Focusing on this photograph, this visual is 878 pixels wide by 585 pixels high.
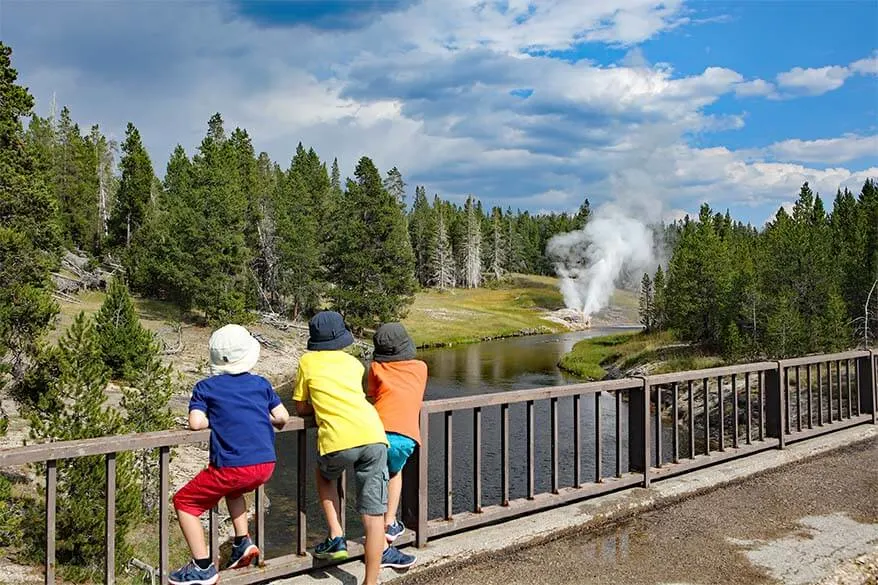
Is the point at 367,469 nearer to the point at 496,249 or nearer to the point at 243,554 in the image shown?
the point at 243,554

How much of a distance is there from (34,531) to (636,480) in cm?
907

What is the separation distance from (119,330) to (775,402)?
23475mm

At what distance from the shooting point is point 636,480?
675 centimetres

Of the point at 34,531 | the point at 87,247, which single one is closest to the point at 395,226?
the point at 87,247

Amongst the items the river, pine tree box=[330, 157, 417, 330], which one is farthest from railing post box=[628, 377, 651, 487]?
pine tree box=[330, 157, 417, 330]

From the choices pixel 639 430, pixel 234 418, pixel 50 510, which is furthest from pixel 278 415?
pixel 639 430

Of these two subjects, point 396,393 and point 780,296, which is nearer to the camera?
point 396,393

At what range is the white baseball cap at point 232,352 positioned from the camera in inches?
158

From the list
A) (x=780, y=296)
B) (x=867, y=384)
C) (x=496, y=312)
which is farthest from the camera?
(x=496, y=312)

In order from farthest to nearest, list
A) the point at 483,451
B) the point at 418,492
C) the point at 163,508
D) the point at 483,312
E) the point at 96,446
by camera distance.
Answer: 1. the point at 483,312
2. the point at 483,451
3. the point at 418,492
4. the point at 163,508
5. the point at 96,446

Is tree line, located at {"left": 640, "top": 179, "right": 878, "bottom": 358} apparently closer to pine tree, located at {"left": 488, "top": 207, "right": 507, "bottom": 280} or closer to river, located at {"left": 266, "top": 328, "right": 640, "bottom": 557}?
river, located at {"left": 266, "top": 328, "right": 640, "bottom": 557}

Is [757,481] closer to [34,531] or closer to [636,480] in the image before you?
[636,480]

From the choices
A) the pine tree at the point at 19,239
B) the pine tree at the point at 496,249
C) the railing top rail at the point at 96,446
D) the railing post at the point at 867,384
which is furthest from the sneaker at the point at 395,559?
the pine tree at the point at 496,249

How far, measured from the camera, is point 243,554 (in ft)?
14.3
